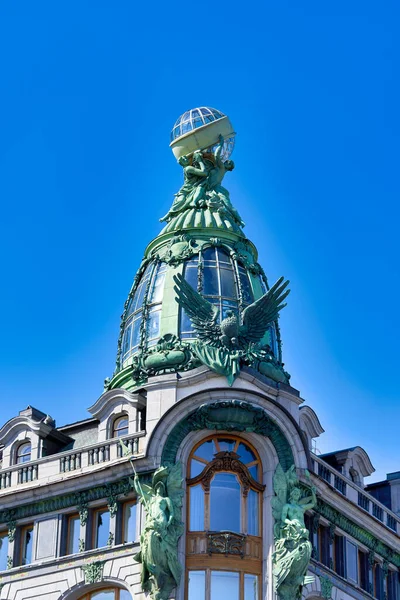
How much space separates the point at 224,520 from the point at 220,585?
8.68ft

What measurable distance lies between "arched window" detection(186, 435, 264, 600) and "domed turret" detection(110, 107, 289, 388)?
3140 millimetres

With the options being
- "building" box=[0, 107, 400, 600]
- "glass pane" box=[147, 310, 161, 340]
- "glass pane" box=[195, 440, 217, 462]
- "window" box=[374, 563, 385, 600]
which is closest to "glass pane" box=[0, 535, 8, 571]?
"building" box=[0, 107, 400, 600]

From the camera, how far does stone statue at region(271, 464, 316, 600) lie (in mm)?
60594

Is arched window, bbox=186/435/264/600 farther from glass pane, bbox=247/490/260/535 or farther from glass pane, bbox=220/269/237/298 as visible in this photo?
glass pane, bbox=220/269/237/298

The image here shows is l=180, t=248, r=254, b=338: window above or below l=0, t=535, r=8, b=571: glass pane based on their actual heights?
above

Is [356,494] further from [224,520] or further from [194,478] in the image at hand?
[194,478]

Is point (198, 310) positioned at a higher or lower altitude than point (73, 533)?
higher

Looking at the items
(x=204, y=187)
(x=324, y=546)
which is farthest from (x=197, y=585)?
(x=204, y=187)

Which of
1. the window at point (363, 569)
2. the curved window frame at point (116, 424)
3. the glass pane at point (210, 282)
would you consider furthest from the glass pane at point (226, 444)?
the window at point (363, 569)

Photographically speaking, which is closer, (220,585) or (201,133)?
(220,585)

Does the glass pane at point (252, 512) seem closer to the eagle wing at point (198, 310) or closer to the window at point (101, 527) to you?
the window at point (101, 527)

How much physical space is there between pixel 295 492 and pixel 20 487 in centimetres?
1176

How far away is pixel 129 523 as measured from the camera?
62906mm

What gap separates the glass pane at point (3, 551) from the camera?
2569 inches
